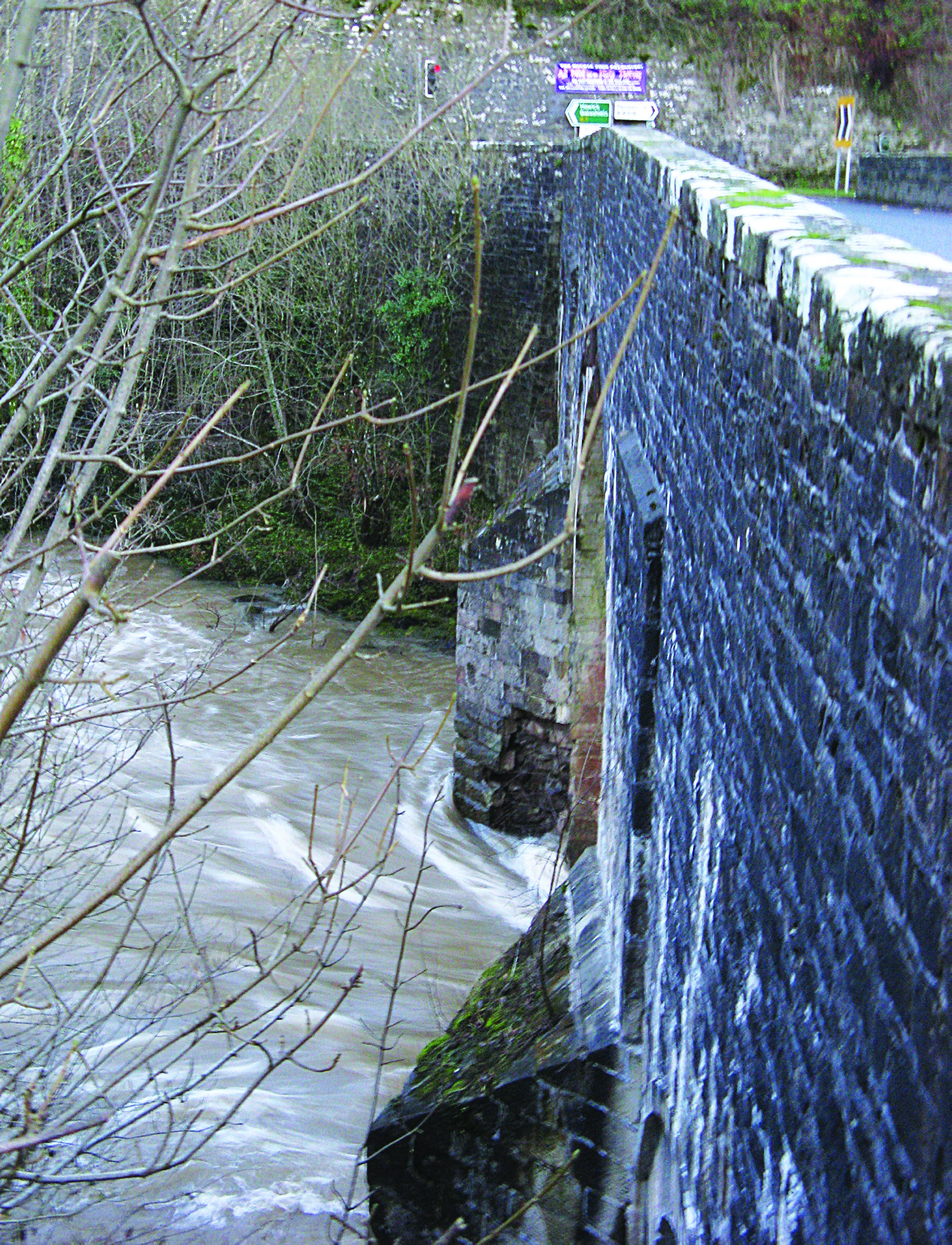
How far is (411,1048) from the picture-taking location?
6.86 m

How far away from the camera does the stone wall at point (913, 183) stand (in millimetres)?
12594

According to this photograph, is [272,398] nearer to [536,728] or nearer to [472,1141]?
[536,728]

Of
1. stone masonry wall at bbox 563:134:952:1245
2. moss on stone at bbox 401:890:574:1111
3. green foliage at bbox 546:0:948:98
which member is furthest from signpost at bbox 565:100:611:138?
green foliage at bbox 546:0:948:98

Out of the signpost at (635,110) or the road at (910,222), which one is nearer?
the road at (910,222)

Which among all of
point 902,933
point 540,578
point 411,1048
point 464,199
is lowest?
point 411,1048

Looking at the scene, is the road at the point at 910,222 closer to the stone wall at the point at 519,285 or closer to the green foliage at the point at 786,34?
the stone wall at the point at 519,285

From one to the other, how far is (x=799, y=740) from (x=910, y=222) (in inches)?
369

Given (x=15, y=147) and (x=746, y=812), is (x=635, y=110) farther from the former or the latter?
(x=746, y=812)

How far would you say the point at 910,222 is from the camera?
10.3m

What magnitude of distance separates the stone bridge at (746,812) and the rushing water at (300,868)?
0.83 metres

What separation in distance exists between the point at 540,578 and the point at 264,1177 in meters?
4.40

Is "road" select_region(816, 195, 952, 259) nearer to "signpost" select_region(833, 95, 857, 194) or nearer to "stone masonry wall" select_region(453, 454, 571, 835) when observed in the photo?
"signpost" select_region(833, 95, 857, 194)

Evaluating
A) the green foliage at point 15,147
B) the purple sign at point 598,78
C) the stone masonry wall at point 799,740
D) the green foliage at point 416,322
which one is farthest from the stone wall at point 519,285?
the stone masonry wall at point 799,740

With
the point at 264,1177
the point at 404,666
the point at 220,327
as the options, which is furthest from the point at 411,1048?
the point at 220,327
